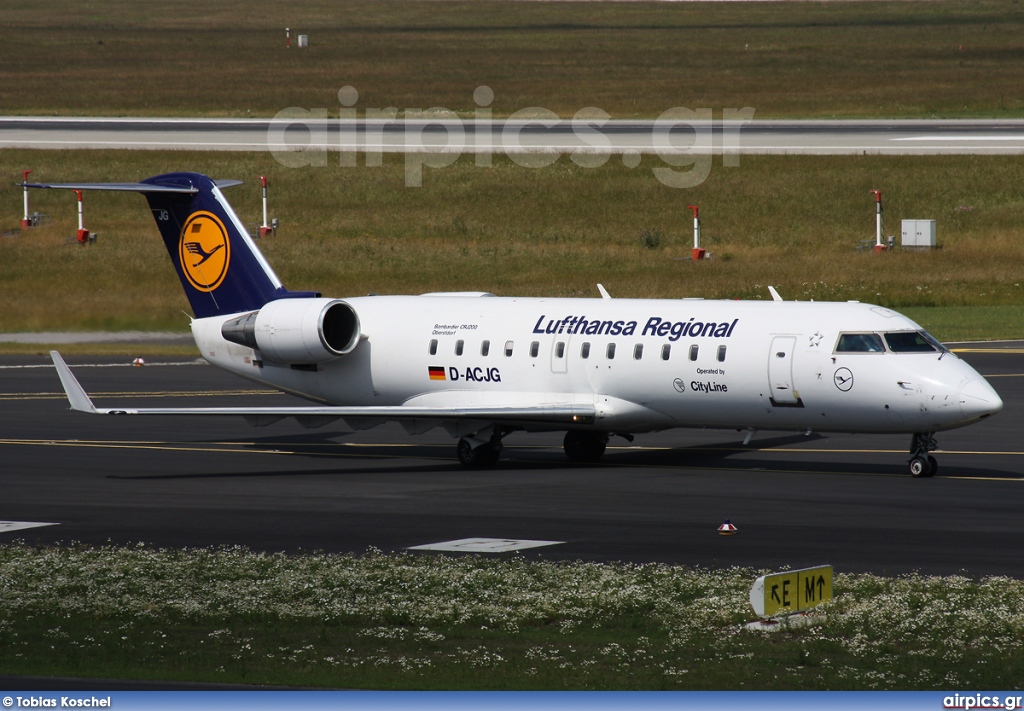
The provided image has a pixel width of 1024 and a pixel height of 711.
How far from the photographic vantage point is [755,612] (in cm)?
1670

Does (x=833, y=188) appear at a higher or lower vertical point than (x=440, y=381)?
higher

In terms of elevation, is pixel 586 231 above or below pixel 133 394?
above

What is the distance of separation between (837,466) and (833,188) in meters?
49.6

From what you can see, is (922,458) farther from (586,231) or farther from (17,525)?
(586,231)

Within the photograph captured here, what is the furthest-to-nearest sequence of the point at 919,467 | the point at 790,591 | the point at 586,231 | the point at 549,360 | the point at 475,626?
the point at 586,231
the point at 549,360
the point at 919,467
the point at 475,626
the point at 790,591

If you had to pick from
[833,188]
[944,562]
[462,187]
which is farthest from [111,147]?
[944,562]

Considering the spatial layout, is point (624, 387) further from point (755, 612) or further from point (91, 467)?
point (755, 612)

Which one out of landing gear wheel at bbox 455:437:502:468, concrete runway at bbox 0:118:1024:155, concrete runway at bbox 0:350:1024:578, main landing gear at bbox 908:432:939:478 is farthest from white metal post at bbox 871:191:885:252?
main landing gear at bbox 908:432:939:478

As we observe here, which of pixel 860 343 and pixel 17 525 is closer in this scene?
pixel 17 525

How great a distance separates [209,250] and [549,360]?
27.9ft

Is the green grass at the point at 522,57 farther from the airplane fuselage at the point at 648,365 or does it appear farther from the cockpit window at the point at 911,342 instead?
the cockpit window at the point at 911,342

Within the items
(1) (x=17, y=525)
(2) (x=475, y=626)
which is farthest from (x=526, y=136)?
(2) (x=475, y=626)

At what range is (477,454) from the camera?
32.2 meters

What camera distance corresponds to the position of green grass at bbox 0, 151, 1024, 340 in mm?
64938
